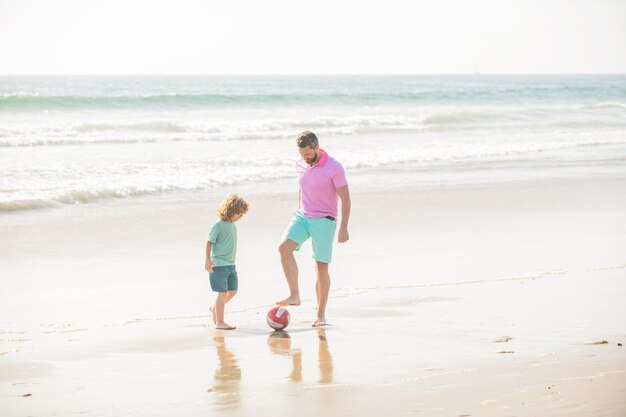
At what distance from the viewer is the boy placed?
675cm

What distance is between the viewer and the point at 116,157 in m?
19.6

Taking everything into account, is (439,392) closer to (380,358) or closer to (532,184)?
(380,358)

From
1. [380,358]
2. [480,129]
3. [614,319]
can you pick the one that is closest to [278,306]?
[380,358]

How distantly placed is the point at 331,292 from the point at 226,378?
298 centimetres

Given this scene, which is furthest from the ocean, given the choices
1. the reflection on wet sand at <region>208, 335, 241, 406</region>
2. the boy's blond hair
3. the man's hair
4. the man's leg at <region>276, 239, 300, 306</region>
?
the reflection on wet sand at <region>208, 335, 241, 406</region>

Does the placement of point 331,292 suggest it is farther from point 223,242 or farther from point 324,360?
point 324,360

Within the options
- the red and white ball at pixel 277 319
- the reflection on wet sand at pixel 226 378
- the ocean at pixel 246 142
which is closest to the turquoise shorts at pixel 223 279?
the red and white ball at pixel 277 319

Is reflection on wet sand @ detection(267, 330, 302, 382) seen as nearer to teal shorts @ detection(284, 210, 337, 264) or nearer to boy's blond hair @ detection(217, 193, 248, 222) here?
teal shorts @ detection(284, 210, 337, 264)

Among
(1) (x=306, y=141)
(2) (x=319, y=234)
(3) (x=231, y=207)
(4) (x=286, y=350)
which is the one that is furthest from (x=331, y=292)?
(4) (x=286, y=350)

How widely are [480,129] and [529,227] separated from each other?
20.2m

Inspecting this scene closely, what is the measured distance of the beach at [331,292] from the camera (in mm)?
4824

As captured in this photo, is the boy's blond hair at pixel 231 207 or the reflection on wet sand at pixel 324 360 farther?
the boy's blond hair at pixel 231 207

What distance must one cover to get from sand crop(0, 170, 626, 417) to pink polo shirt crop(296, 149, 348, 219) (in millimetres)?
864

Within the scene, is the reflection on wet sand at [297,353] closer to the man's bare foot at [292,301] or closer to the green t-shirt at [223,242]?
the man's bare foot at [292,301]
